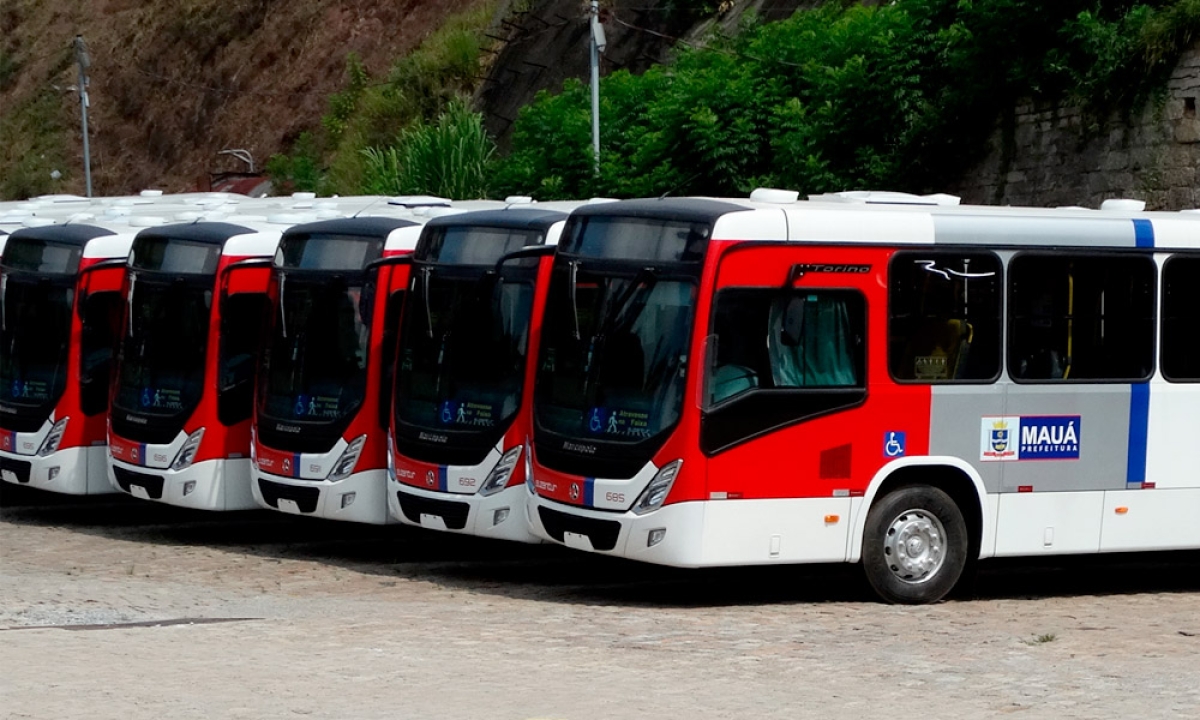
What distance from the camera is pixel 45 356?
20.0 metres

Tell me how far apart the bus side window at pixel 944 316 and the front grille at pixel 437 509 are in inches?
138

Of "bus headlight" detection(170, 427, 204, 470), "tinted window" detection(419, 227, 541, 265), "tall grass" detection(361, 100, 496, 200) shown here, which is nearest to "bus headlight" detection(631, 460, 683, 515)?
"tinted window" detection(419, 227, 541, 265)

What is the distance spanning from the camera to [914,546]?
14.7 metres

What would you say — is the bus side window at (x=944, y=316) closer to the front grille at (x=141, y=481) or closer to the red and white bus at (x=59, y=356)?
the front grille at (x=141, y=481)

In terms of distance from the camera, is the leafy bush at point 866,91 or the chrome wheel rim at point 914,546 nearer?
the chrome wheel rim at point 914,546

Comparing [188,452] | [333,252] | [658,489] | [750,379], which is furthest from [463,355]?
[188,452]

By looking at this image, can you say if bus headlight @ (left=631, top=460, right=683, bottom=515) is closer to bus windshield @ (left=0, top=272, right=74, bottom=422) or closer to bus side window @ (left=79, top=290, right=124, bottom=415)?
bus side window @ (left=79, top=290, right=124, bottom=415)

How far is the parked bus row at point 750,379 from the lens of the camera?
14.0m

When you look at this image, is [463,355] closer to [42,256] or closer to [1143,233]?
[1143,233]

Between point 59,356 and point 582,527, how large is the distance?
763 centimetres

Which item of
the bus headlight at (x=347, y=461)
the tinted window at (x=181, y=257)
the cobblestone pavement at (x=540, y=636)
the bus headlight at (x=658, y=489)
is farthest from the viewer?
the tinted window at (x=181, y=257)

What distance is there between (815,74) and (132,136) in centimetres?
5397

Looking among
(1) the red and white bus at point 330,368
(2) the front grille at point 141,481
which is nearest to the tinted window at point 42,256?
(2) the front grille at point 141,481

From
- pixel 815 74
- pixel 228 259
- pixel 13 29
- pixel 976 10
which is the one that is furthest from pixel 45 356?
pixel 13 29
